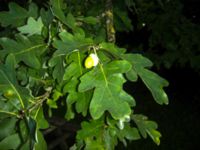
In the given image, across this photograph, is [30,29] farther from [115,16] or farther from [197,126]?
[197,126]

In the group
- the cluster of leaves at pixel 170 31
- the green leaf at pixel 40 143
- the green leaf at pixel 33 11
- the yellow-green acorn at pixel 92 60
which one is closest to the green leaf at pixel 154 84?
the yellow-green acorn at pixel 92 60

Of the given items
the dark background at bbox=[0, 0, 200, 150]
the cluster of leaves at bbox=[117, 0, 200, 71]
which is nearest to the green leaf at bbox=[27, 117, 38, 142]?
the cluster of leaves at bbox=[117, 0, 200, 71]

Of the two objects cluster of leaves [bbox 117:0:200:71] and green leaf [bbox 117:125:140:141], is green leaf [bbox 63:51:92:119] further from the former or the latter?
cluster of leaves [bbox 117:0:200:71]

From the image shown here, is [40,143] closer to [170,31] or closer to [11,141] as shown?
[11,141]

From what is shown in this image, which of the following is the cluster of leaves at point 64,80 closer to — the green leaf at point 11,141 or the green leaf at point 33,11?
the green leaf at point 11,141

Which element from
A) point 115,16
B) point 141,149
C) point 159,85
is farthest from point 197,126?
point 159,85

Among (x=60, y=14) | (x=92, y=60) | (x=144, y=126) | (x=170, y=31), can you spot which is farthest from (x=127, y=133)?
(x=170, y=31)
